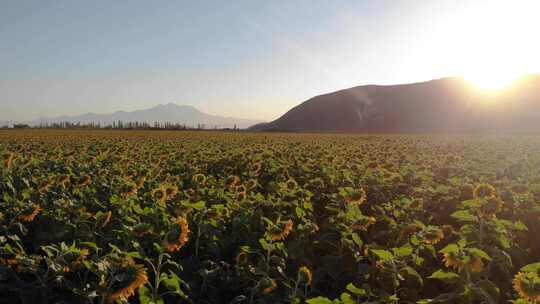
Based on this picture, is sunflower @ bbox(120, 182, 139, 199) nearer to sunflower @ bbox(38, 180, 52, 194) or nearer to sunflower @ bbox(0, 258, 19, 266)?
Result: sunflower @ bbox(38, 180, 52, 194)

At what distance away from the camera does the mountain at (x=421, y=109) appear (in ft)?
359

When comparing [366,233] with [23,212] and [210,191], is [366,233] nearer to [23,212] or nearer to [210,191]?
[210,191]

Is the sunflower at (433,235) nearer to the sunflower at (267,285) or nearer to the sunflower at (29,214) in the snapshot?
the sunflower at (267,285)

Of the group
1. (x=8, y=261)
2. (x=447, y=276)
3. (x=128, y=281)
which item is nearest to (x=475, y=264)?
(x=447, y=276)

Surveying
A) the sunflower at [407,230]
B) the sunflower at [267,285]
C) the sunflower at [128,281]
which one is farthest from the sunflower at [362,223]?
the sunflower at [128,281]

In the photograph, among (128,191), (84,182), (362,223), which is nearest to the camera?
(362,223)

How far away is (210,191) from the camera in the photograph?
5559 millimetres

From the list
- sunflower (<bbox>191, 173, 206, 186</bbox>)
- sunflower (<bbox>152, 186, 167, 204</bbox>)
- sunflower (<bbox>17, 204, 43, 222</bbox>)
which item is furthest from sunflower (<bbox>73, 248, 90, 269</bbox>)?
sunflower (<bbox>191, 173, 206, 186</bbox>)

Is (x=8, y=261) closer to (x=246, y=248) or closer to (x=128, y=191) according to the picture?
(x=246, y=248)

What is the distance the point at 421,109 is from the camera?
128125 millimetres

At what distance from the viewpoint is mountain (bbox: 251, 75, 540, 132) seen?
Answer: 109438mm

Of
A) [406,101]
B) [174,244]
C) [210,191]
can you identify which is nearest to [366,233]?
[210,191]

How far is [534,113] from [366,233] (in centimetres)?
12281

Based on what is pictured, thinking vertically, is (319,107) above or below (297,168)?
above
